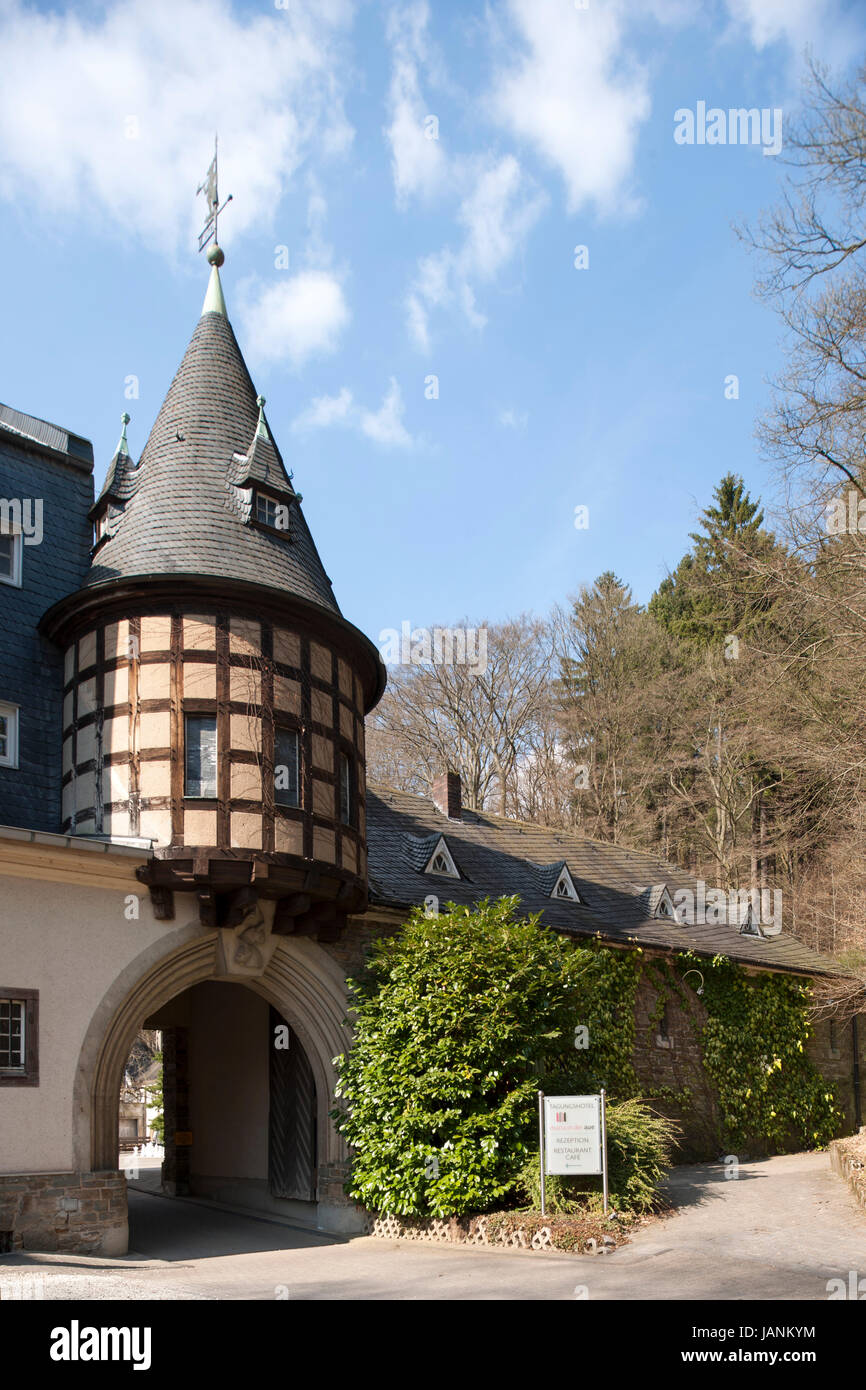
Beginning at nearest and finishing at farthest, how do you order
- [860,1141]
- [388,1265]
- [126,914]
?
1. [388,1265]
2. [126,914]
3. [860,1141]

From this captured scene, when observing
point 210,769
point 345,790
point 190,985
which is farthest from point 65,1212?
point 345,790

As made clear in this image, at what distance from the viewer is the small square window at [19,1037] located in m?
12.4

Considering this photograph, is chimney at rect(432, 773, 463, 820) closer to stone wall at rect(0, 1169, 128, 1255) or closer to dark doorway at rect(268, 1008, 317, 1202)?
dark doorway at rect(268, 1008, 317, 1202)

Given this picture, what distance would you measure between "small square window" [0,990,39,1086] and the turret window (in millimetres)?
3401

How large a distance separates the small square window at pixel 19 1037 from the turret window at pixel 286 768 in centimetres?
340

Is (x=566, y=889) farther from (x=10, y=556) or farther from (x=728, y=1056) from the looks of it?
(x=10, y=556)

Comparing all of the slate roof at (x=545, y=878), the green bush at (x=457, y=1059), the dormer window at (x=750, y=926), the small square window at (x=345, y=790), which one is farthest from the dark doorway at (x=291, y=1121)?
the dormer window at (x=750, y=926)

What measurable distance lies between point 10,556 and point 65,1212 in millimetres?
7570

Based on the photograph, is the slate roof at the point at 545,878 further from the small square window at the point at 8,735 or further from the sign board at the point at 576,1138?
the small square window at the point at 8,735

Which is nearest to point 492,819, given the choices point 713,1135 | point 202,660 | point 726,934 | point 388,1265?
point 726,934

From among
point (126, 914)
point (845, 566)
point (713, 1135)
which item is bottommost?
point (713, 1135)

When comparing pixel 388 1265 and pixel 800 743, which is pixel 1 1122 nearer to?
pixel 388 1265

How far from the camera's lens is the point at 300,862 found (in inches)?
558

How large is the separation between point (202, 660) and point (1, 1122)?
518 cm
